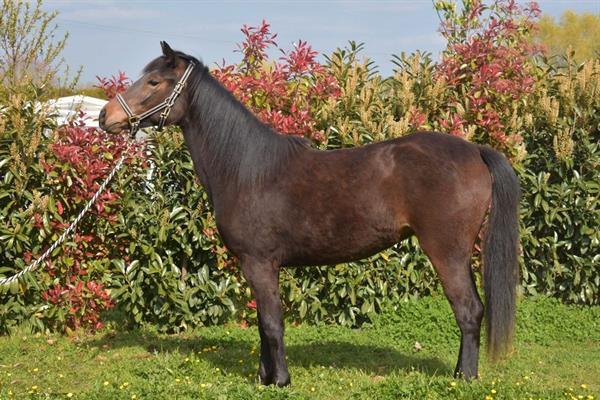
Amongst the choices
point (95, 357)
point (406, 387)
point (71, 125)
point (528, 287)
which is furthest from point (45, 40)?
point (406, 387)

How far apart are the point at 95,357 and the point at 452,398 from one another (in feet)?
10.7

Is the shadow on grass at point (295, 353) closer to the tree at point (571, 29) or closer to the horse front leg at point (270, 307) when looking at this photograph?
the horse front leg at point (270, 307)

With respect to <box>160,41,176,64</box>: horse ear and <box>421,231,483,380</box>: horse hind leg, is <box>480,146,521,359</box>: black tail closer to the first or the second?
<box>421,231,483,380</box>: horse hind leg

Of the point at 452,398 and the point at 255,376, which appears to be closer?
the point at 452,398

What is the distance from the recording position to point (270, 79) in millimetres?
7055

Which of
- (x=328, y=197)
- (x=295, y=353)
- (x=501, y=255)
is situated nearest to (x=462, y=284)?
(x=501, y=255)

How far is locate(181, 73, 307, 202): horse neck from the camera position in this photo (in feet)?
16.2

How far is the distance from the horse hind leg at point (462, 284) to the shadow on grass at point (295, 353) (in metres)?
0.62

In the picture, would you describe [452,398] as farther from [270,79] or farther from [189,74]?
[270,79]

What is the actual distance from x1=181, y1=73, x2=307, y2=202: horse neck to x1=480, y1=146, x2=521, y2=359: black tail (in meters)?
1.38

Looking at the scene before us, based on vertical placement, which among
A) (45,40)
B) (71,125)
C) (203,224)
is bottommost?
(203,224)

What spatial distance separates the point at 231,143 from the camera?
498 centimetres

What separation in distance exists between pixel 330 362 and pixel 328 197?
1.72 m

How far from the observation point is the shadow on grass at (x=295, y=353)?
568cm
